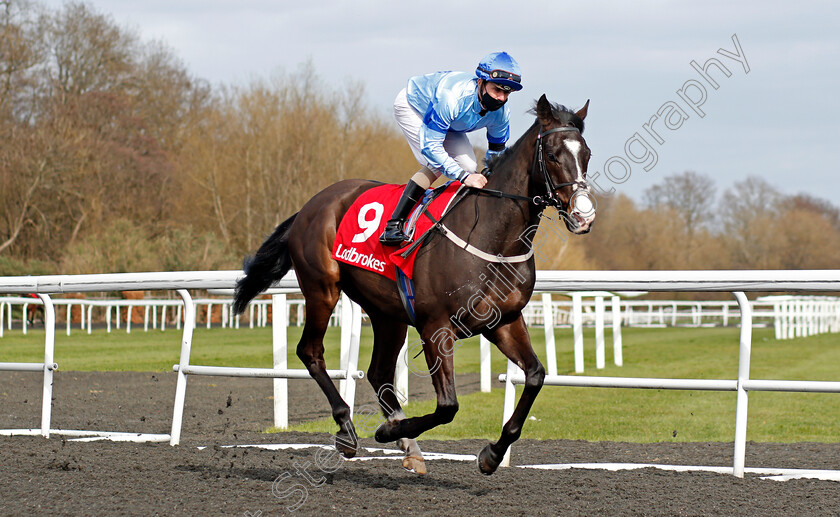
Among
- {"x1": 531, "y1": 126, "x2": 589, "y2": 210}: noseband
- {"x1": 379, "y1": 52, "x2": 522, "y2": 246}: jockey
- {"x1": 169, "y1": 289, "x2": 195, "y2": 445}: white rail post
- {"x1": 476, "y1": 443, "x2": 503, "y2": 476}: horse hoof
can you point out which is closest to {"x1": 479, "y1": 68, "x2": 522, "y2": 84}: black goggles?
{"x1": 379, "y1": 52, "x2": 522, "y2": 246}: jockey

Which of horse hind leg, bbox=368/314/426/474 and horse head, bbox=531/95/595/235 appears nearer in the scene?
horse head, bbox=531/95/595/235

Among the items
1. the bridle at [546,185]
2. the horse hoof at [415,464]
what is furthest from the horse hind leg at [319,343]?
the bridle at [546,185]

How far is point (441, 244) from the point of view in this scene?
4.21 m

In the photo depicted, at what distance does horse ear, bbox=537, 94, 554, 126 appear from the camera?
3942mm

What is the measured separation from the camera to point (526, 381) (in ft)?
13.7

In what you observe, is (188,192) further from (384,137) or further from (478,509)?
(478,509)

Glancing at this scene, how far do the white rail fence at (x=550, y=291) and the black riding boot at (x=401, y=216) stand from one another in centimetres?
95

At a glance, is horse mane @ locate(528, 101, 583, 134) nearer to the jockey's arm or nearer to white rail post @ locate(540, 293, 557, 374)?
the jockey's arm

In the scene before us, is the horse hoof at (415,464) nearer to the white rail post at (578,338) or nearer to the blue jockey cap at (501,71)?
the blue jockey cap at (501,71)

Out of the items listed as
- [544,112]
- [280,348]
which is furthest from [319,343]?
[544,112]

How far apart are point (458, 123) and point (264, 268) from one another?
163 centimetres

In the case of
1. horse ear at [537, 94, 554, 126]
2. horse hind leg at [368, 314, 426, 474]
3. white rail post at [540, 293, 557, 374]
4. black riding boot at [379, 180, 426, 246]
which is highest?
horse ear at [537, 94, 554, 126]

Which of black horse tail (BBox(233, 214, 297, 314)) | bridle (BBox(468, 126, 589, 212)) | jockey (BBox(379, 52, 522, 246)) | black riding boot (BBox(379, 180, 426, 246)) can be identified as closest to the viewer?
bridle (BBox(468, 126, 589, 212))

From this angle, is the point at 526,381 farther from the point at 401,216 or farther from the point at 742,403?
the point at 742,403
